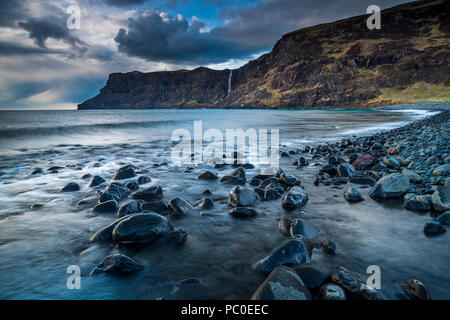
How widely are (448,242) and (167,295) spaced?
11.4ft

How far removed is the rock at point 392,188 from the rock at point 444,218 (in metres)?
1.03

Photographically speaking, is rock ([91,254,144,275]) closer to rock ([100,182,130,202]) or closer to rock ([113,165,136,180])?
rock ([100,182,130,202])

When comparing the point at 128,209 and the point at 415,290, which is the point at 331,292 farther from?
the point at 128,209

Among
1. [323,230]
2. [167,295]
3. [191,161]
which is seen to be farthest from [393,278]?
[191,161]

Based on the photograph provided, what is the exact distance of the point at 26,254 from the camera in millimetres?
2930

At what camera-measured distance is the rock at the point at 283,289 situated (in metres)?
1.93

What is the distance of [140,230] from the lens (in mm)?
3088

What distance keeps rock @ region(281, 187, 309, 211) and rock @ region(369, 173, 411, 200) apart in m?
1.39

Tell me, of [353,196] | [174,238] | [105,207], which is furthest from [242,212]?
[105,207]

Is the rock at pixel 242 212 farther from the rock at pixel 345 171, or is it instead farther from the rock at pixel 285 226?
the rock at pixel 345 171

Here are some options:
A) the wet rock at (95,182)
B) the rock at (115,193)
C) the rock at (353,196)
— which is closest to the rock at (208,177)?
the rock at (115,193)
